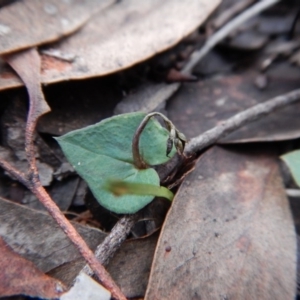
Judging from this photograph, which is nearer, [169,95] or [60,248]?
[60,248]

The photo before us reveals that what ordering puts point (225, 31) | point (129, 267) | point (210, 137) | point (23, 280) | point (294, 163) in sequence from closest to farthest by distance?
point (23, 280) → point (129, 267) → point (294, 163) → point (210, 137) → point (225, 31)

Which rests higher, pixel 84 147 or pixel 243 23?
pixel 243 23

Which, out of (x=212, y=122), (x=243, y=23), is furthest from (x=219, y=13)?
(x=212, y=122)

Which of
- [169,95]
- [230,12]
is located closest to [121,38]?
[169,95]

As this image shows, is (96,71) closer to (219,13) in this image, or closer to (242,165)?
(242,165)

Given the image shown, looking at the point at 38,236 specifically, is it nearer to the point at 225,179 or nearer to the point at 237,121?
the point at 225,179

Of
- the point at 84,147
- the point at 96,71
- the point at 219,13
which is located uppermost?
the point at 219,13

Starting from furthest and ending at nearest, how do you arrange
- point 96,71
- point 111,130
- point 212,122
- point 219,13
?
1. point 219,13
2. point 212,122
3. point 96,71
4. point 111,130
